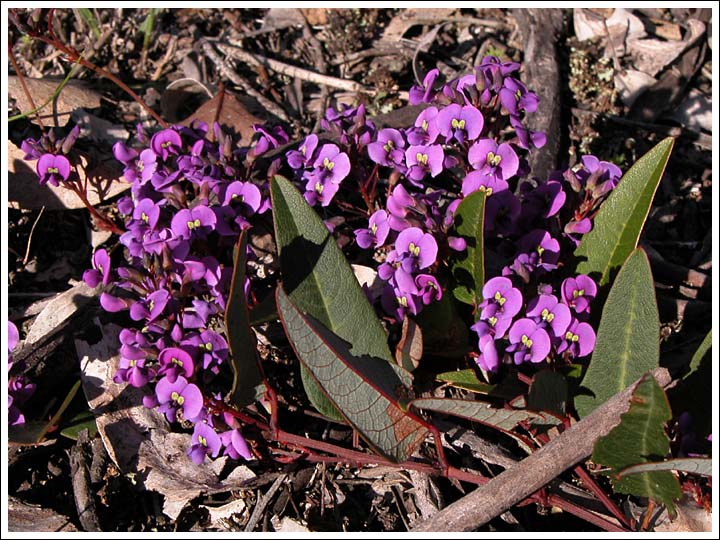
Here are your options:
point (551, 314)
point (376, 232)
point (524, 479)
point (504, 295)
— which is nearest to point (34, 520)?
point (376, 232)

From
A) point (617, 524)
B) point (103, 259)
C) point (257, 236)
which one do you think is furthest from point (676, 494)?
point (103, 259)

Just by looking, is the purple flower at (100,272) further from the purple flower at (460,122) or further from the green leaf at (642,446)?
the green leaf at (642,446)

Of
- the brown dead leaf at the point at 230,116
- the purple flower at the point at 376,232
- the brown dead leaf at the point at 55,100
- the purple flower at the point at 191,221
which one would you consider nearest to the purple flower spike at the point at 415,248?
the purple flower at the point at 376,232

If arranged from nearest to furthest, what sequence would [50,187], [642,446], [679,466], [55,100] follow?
[679,466] < [642,446] < [50,187] < [55,100]

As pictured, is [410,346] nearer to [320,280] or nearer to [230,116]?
[320,280]

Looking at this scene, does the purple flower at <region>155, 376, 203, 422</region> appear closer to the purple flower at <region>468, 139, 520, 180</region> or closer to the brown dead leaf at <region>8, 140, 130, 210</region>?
the purple flower at <region>468, 139, 520, 180</region>

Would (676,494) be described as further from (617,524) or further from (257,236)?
(257,236)
